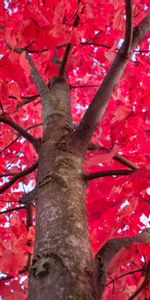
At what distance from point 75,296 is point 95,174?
95 centimetres

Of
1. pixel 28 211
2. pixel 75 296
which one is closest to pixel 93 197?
pixel 28 211

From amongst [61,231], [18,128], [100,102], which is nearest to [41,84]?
[18,128]

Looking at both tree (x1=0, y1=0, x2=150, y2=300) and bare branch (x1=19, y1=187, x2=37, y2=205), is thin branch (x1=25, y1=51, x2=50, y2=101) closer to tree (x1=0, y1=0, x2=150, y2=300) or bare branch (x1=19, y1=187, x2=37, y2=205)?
tree (x1=0, y1=0, x2=150, y2=300)

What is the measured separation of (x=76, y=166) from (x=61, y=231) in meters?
0.65

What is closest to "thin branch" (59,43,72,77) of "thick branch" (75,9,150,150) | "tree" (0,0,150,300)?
"tree" (0,0,150,300)

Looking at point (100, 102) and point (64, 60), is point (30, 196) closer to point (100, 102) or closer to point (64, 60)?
point (100, 102)

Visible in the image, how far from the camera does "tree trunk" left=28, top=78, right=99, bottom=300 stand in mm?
1416

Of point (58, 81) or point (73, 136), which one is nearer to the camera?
point (73, 136)

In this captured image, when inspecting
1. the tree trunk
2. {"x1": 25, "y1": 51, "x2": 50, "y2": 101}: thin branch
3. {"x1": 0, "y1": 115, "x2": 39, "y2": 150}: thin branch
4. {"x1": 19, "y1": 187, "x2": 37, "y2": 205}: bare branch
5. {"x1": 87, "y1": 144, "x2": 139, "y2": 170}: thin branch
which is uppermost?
{"x1": 25, "y1": 51, "x2": 50, "y2": 101}: thin branch

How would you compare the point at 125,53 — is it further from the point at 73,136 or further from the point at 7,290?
the point at 7,290

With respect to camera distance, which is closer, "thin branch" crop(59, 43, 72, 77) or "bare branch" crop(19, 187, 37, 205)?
"bare branch" crop(19, 187, 37, 205)

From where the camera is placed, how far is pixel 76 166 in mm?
2234

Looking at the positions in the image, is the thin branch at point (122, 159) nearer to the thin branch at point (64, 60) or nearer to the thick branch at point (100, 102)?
the thick branch at point (100, 102)

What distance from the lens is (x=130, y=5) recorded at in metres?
2.35
